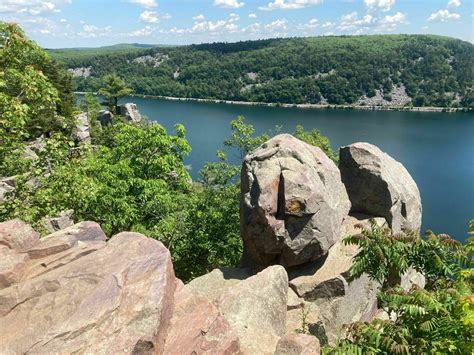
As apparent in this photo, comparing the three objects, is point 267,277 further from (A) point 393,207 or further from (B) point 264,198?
(A) point 393,207

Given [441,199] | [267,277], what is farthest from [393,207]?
[441,199]

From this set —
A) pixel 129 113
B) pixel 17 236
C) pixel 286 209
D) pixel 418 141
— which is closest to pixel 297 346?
pixel 17 236

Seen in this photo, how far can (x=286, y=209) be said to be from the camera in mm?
18953

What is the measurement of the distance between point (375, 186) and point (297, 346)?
1407 centimetres

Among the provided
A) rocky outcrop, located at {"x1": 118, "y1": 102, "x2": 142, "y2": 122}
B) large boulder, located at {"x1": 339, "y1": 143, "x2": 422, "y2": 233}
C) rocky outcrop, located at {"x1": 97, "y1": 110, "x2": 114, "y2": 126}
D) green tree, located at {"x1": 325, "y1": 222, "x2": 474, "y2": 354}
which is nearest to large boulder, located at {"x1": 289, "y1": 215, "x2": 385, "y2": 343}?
large boulder, located at {"x1": 339, "y1": 143, "x2": 422, "y2": 233}

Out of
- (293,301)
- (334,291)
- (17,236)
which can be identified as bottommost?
(293,301)

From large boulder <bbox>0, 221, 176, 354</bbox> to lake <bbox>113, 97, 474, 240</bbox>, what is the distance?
34.0m

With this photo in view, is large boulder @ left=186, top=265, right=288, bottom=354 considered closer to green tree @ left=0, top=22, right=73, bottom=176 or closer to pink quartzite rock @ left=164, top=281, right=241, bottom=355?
pink quartzite rock @ left=164, top=281, right=241, bottom=355

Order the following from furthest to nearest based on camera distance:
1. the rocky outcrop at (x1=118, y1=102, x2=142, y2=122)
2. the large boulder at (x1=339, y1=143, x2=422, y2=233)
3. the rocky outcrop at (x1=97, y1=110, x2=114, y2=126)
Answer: the rocky outcrop at (x1=118, y1=102, x2=142, y2=122) → the rocky outcrop at (x1=97, y1=110, x2=114, y2=126) → the large boulder at (x1=339, y1=143, x2=422, y2=233)

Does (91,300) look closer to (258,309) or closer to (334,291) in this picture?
(258,309)

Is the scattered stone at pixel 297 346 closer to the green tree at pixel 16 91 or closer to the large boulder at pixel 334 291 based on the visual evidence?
the large boulder at pixel 334 291

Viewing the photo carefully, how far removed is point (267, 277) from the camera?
14.5 meters

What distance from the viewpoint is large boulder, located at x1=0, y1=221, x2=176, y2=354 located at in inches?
328

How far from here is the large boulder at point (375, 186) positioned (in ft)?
75.5
